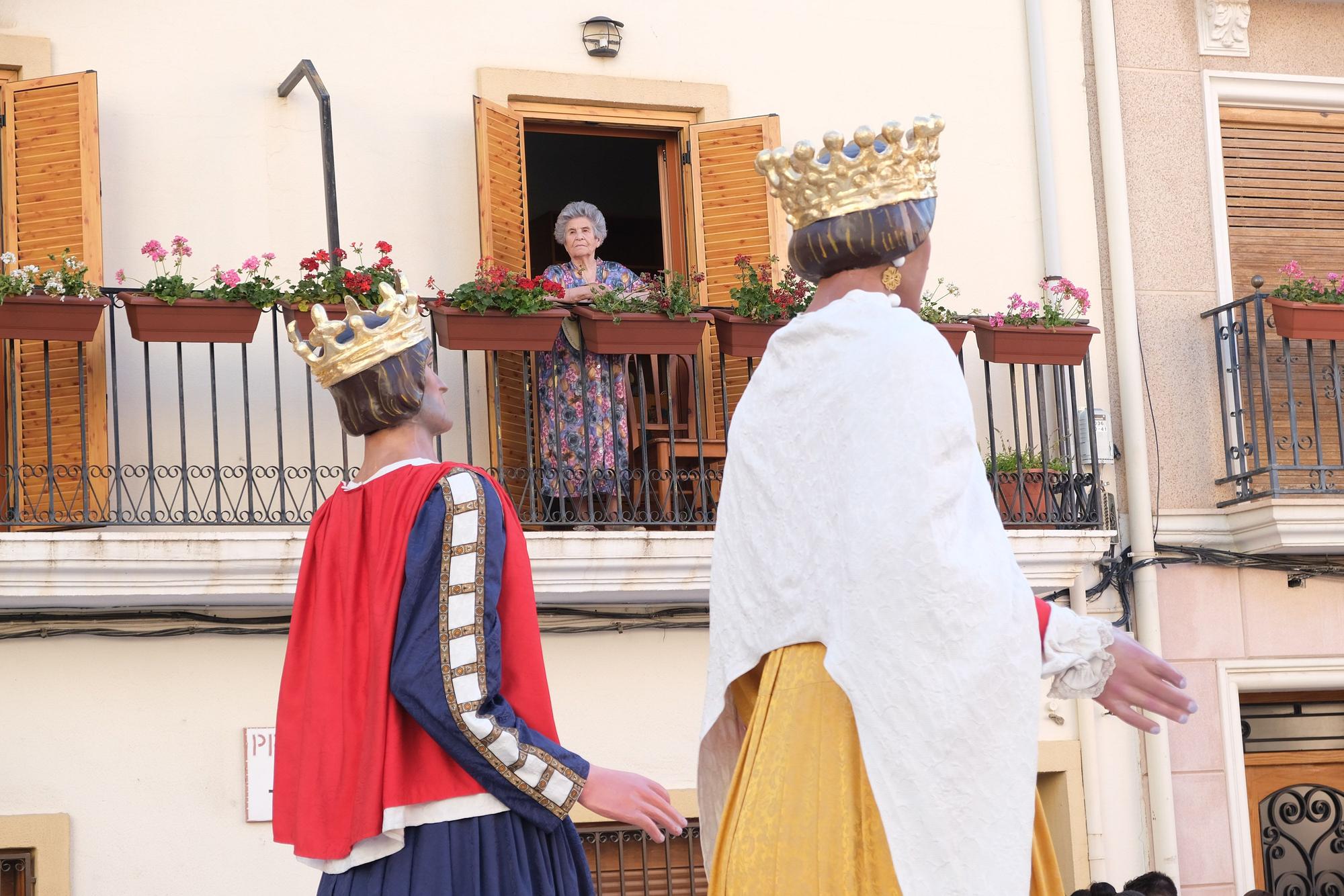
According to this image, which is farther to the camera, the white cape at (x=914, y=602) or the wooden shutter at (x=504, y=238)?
the wooden shutter at (x=504, y=238)

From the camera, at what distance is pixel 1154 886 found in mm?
7422

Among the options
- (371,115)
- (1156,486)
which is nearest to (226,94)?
(371,115)

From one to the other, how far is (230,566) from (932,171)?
547 cm

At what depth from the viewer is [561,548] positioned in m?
8.36

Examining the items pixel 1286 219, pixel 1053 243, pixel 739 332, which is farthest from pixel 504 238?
pixel 1286 219

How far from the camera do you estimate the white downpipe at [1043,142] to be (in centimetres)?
976

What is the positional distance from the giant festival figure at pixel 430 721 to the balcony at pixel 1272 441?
6077 millimetres

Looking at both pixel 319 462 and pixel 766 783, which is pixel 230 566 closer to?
pixel 319 462

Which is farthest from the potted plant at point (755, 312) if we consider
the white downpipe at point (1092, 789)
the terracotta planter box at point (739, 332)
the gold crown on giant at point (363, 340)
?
the gold crown on giant at point (363, 340)

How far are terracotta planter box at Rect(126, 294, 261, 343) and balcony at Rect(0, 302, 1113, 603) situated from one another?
0.11 m

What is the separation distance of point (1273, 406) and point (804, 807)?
25.1ft

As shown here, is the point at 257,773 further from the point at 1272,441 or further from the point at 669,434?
the point at 1272,441

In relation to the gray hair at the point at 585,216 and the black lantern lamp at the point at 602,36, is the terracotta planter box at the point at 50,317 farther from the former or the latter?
the black lantern lamp at the point at 602,36

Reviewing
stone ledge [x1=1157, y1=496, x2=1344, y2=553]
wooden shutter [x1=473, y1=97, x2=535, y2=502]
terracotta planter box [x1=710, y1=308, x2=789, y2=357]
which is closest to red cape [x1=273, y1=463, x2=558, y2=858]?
wooden shutter [x1=473, y1=97, x2=535, y2=502]
